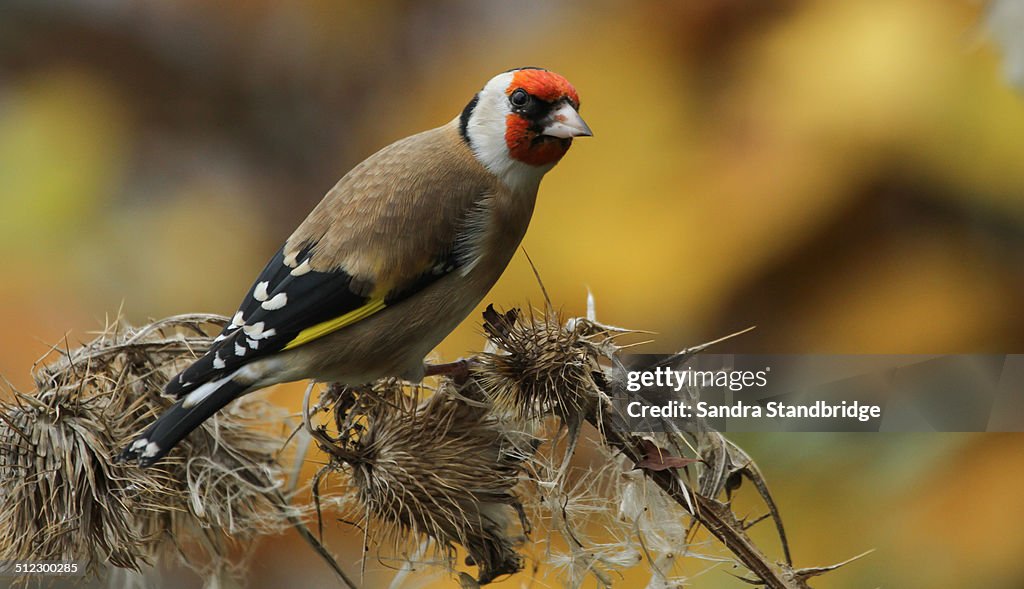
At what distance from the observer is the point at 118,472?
158cm

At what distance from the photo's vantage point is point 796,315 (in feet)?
8.43

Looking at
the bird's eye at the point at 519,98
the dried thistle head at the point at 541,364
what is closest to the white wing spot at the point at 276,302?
the dried thistle head at the point at 541,364

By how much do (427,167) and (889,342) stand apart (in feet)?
4.70

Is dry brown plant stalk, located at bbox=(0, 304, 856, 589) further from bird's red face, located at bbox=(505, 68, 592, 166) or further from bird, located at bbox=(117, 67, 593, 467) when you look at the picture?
bird's red face, located at bbox=(505, 68, 592, 166)

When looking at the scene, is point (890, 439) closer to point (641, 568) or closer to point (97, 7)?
point (641, 568)

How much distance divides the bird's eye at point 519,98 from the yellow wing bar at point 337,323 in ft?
1.39

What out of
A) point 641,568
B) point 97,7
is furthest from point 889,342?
point 97,7

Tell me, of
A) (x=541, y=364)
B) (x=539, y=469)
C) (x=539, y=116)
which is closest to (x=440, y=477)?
(x=539, y=469)

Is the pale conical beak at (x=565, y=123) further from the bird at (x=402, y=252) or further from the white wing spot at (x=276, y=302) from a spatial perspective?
the white wing spot at (x=276, y=302)

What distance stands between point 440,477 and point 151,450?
45cm

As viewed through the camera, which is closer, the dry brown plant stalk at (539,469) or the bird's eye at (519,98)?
the dry brown plant stalk at (539,469)

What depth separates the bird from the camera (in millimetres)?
1650

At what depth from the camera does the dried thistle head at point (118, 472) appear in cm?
158

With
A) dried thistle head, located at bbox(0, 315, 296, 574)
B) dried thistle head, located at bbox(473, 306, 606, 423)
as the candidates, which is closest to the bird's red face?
dried thistle head, located at bbox(473, 306, 606, 423)
